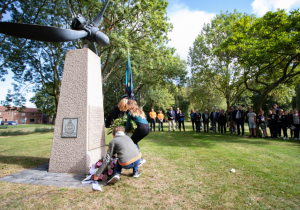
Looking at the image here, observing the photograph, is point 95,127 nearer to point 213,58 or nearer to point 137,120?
point 137,120

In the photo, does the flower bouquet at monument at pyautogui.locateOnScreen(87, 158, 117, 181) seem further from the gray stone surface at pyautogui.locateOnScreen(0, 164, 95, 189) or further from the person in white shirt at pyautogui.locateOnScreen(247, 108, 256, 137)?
the person in white shirt at pyautogui.locateOnScreen(247, 108, 256, 137)

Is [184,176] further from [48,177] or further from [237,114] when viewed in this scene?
[237,114]

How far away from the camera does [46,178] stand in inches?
147

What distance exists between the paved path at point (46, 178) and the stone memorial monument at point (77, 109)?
0.68ft

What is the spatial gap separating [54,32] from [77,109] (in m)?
1.84

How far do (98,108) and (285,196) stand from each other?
4412 millimetres

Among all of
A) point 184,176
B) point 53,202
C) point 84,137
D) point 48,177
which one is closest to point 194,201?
point 184,176

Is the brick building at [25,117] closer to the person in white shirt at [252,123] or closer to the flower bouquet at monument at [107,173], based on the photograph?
the person in white shirt at [252,123]

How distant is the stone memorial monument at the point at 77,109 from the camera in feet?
13.3

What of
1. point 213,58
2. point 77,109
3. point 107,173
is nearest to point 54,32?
point 77,109

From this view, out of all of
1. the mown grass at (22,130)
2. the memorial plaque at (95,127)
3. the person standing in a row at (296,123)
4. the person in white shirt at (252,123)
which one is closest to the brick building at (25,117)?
the mown grass at (22,130)

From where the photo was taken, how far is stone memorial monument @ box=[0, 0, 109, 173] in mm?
4055

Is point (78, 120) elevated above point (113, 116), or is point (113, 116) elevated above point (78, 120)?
point (113, 116)

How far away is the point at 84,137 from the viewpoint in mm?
4113
